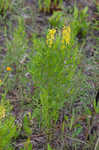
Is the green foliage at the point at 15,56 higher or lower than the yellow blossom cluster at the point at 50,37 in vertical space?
lower

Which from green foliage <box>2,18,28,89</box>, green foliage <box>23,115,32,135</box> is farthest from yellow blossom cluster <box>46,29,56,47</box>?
green foliage <box>2,18,28,89</box>

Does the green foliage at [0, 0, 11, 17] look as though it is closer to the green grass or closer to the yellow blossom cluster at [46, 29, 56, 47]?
the green grass

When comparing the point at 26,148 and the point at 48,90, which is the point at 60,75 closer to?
the point at 48,90

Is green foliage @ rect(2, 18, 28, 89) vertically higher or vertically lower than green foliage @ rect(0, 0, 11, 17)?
lower

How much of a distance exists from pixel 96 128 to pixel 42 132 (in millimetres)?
542

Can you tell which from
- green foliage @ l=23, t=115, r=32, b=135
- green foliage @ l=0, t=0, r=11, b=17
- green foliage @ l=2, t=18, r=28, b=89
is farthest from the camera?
green foliage @ l=0, t=0, r=11, b=17

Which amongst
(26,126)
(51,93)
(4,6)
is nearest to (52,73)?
(51,93)

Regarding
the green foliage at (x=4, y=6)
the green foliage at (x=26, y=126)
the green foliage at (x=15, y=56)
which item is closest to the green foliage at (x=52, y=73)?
the green foliage at (x=26, y=126)

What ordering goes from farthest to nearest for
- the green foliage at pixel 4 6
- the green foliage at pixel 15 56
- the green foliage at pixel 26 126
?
1. the green foliage at pixel 4 6
2. the green foliage at pixel 15 56
3. the green foliage at pixel 26 126

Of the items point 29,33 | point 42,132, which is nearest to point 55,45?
point 42,132

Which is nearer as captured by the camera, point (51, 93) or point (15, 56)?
point (51, 93)

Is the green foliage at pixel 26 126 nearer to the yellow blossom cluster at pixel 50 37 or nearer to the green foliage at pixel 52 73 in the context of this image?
the green foliage at pixel 52 73

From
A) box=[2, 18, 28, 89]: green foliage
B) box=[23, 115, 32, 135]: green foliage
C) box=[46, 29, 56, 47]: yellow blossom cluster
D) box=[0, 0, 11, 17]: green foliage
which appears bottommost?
box=[23, 115, 32, 135]: green foliage

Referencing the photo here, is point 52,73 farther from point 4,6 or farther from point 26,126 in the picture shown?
point 4,6
